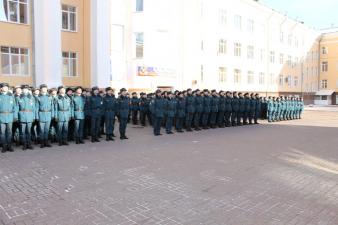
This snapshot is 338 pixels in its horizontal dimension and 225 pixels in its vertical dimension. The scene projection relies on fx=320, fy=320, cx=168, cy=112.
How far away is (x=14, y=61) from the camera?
17.0 meters

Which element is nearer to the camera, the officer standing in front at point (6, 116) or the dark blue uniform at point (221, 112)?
the officer standing in front at point (6, 116)

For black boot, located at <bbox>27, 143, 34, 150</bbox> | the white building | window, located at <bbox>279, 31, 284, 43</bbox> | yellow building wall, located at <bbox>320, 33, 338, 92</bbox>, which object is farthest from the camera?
yellow building wall, located at <bbox>320, 33, 338, 92</bbox>

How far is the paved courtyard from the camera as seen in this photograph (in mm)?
4570

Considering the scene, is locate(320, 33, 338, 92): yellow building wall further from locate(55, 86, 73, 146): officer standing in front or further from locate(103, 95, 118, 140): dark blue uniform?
locate(55, 86, 73, 146): officer standing in front

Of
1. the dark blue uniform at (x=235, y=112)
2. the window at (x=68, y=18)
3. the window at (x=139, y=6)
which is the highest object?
the window at (x=139, y=6)

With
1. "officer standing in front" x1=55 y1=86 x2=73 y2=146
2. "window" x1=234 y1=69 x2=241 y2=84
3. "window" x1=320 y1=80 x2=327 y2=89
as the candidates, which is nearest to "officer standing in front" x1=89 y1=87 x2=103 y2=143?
"officer standing in front" x1=55 y1=86 x2=73 y2=146

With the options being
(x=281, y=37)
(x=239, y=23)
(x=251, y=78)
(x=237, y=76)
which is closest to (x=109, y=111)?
(x=237, y=76)

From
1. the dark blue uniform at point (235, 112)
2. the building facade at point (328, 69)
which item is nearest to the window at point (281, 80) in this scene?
the building facade at point (328, 69)

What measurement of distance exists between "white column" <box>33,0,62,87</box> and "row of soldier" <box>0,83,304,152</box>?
16.5 feet

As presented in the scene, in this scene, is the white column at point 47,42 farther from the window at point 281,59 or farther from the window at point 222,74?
the window at point 281,59

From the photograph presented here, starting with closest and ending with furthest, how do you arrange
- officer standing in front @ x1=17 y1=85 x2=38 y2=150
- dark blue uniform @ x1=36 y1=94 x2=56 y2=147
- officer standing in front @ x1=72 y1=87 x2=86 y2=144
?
officer standing in front @ x1=17 y1=85 x2=38 y2=150
dark blue uniform @ x1=36 y1=94 x2=56 y2=147
officer standing in front @ x1=72 y1=87 x2=86 y2=144

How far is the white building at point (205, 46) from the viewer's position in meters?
23.1

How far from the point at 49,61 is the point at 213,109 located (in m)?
9.18

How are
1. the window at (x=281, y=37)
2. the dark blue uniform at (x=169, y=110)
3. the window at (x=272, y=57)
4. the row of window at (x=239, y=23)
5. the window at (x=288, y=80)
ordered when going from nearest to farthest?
the dark blue uniform at (x=169, y=110), the row of window at (x=239, y=23), the window at (x=272, y=57), the window at (x=281, y=37), the window at (x=288, y=80)
